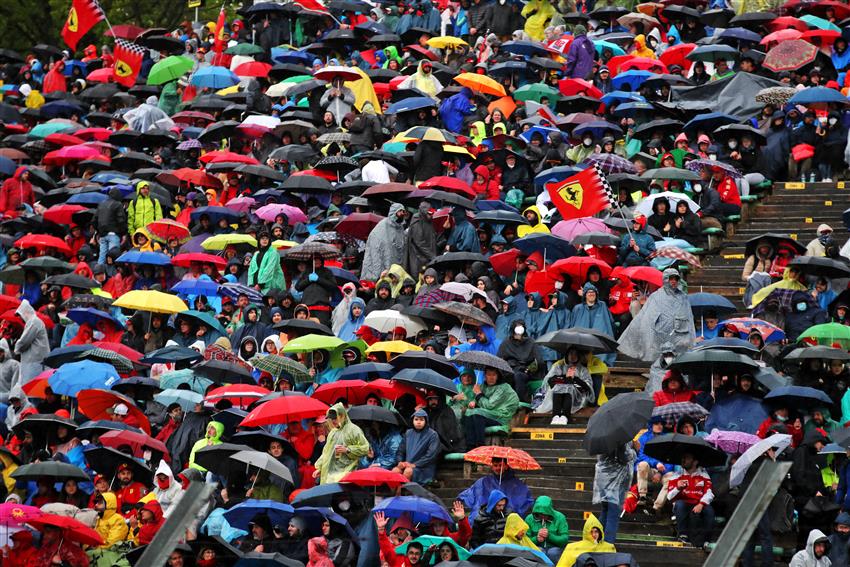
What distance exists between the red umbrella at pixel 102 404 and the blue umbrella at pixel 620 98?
12.4 metres

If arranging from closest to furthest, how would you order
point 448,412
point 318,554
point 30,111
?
1. point 318,554
2. point 448,412
3. point 30,111

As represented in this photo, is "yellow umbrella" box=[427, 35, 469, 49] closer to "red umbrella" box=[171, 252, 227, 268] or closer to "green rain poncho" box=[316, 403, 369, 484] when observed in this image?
"red umbrella" box=[171, 252, 227, 268]

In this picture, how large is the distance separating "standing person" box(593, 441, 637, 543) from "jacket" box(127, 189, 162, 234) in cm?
1358

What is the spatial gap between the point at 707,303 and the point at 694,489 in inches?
185

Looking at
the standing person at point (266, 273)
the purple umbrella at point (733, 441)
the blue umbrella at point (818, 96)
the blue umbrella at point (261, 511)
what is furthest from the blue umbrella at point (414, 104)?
the blue umbrella at point (261, 511)

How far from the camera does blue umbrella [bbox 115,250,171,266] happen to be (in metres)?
27.6

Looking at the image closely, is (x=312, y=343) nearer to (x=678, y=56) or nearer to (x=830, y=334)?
(x=830, y=334)

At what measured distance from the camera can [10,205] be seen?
109ft

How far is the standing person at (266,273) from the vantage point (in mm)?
26625

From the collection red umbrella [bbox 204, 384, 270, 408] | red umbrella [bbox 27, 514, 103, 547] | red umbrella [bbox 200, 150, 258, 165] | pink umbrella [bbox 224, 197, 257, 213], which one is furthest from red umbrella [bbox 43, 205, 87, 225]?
red umbrella [bbox 27, 514, 103, 547]

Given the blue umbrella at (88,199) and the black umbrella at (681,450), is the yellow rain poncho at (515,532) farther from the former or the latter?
the blue umbrella at (88,199)

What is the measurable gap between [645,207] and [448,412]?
6.96m

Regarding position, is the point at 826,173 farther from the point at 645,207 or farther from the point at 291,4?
the point at 291,4

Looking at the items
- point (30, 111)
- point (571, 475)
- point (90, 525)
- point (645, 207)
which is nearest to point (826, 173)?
point (645, 207)
